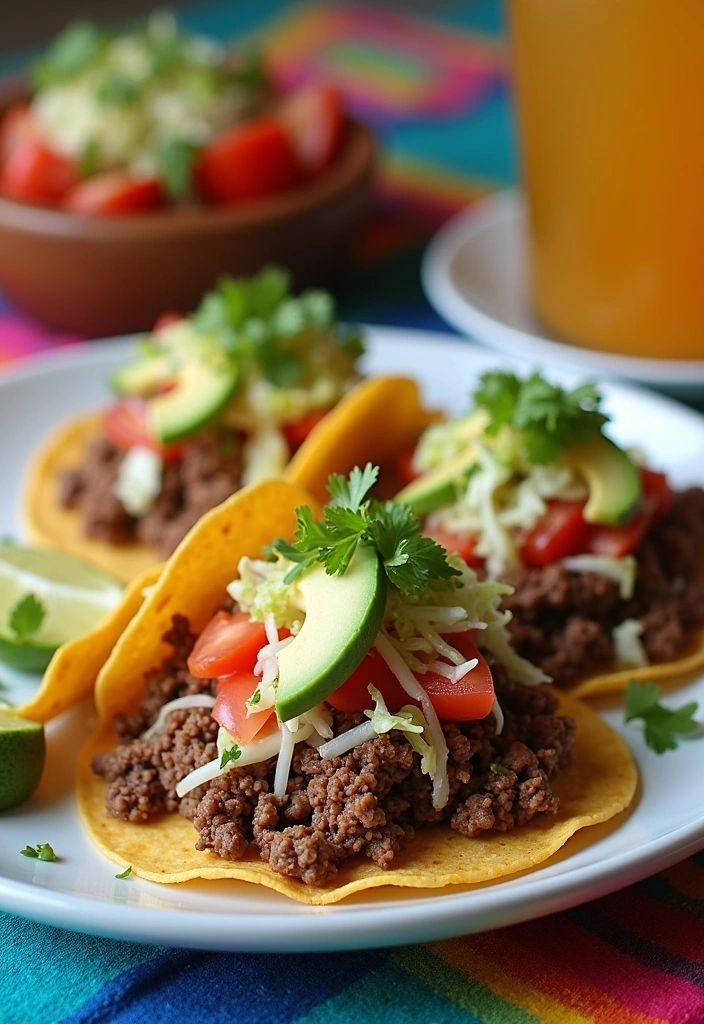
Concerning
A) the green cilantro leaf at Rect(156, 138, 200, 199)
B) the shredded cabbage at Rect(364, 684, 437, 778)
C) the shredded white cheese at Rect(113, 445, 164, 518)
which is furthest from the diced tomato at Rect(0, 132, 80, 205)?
the shredded cabbage at Rect(364, 684, 437, 778)

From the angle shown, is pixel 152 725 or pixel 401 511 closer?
pixel 401 511

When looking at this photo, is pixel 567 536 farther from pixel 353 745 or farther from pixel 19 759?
pixel 19 759

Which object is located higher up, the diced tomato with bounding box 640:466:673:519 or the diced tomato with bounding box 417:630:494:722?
the diced tomato with bounding box 417:630:494:722

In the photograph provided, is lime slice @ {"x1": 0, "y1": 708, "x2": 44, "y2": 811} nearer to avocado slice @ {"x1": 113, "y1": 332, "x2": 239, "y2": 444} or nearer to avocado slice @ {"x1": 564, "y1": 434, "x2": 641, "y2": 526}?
avocado slice @ {"x1": 113, "y1": 332, "x2": 239, "y2": 444}

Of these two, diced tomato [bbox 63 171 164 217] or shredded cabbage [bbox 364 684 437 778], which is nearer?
shredded cabbage [bbox 364 684 437 778]

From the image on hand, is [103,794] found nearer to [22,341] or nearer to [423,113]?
[22,341]

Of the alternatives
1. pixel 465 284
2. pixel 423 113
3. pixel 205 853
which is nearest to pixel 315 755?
pixel 205 853

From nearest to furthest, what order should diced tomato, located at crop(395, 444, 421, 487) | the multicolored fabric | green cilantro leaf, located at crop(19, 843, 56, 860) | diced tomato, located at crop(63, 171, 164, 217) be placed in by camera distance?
the multicolored fabric, green cilantro leaf, located at crop(19, 843, 56, 860), diced tomato, located at crop(395, 444, 421, 487), diced tomato, located at crop(63, 171, 164, 217)
